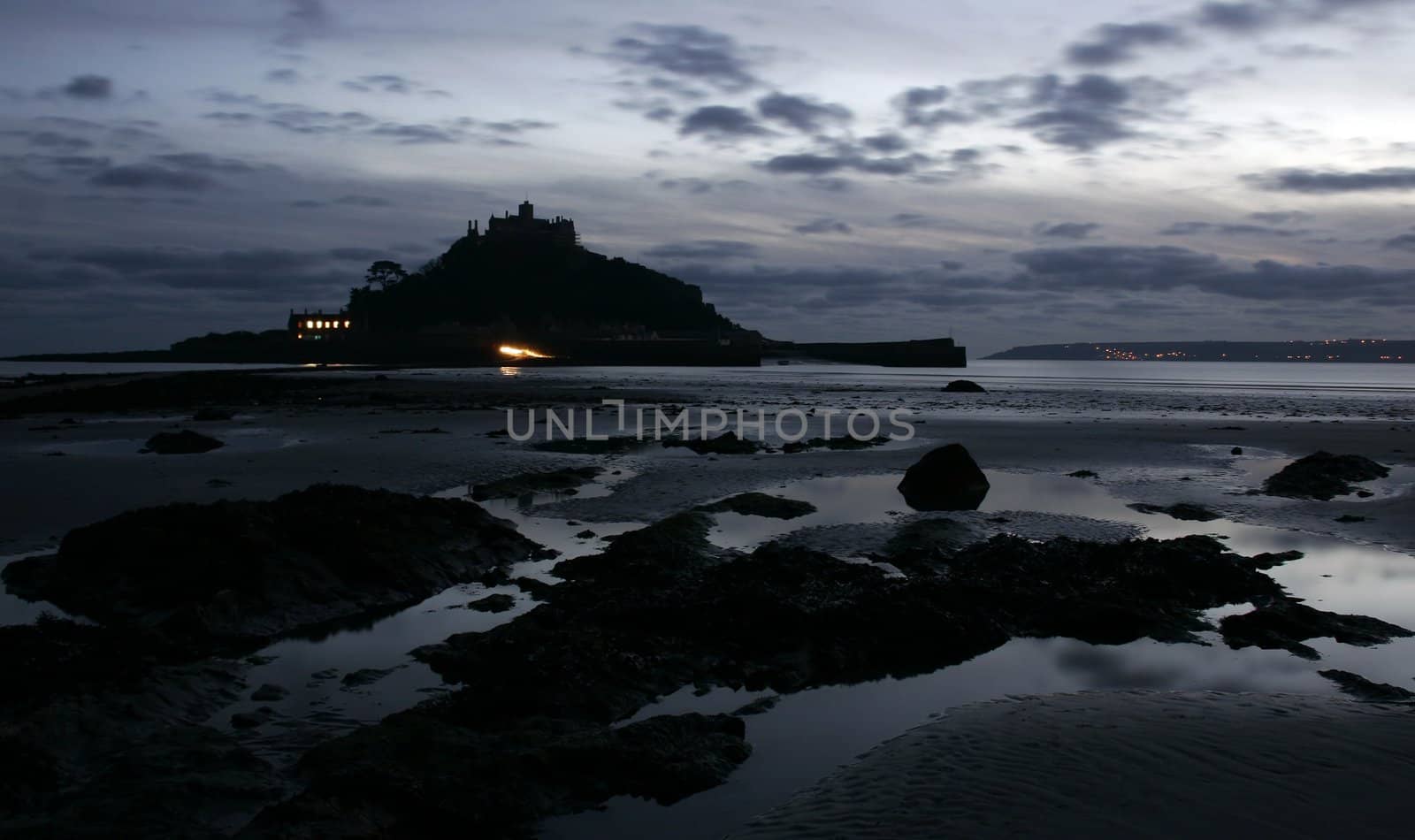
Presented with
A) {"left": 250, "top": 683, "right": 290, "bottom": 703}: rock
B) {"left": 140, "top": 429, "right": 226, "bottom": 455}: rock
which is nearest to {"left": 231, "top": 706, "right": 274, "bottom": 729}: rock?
{"left": 250, "top": 683, "right": 290, "bottom": 703}: rock

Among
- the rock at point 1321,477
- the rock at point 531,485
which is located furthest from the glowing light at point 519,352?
the rock at point 1321,477

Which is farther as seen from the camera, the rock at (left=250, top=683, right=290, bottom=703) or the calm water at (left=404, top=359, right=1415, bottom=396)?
the calm water at (left=404, top=359, right=1415, bottom=396)

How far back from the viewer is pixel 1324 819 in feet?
16.1

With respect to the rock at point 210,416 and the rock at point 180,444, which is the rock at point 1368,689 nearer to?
the rock at point 180,444

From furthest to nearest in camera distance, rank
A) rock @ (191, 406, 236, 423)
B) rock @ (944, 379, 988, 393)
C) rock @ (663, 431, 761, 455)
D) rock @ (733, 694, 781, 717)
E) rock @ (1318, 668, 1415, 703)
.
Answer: rock @ (944, 379, 988, 393), rock @ (191, 406, 236, 423), rock @ (663, 431, 761, 455), rock @ (1318, 668, 1415, 703), rock @ (733, 694, 781, 717)

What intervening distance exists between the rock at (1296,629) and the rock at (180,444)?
69.4ft

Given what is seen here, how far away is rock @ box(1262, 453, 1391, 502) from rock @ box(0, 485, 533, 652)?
1455 cm

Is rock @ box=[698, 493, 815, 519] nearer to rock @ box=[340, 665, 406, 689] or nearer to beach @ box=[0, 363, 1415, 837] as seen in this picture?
beach @ box=[0, 363, 1415, 837]

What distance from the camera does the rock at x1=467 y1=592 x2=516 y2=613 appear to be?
9.30 meters

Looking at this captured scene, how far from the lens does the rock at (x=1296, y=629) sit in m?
8.30

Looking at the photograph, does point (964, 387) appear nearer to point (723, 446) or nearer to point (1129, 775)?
point (723, 446)

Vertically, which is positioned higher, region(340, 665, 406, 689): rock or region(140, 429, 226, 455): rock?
region(140, 429, 226, 455): rock

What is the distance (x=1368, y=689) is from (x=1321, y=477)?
43.1 feet

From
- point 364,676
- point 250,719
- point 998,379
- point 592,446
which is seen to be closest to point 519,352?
point 998,379
